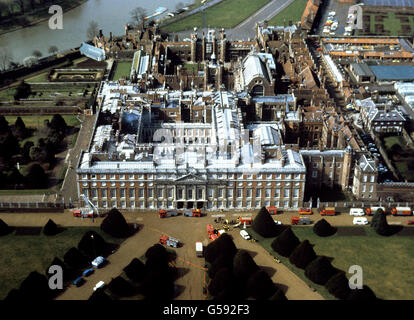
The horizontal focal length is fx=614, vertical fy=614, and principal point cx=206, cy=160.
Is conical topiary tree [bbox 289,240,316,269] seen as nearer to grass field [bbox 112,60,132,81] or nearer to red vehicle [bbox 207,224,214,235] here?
red vehicle [bbox 207,224,214,235]

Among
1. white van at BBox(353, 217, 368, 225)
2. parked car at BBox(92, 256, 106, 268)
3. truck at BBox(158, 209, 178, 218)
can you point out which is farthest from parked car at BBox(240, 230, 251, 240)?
parked car at BBox(92, 256, 106, 268)

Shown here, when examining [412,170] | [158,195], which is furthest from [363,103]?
[158,195]

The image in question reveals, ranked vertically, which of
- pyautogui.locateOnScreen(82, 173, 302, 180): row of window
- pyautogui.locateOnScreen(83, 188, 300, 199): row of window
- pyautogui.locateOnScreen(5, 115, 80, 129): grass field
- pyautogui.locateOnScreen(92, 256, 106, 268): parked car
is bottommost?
pyautogui.locateOnScreen(92, 256, 106, 268): parked car

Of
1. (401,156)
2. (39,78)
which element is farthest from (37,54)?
(401,156)

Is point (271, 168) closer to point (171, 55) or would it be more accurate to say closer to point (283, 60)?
point (283, 60)

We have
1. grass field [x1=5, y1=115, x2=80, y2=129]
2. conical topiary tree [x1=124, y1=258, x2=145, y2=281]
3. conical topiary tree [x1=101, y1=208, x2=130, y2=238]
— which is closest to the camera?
conical topiary tree [x1=124, y1=258, x2=145, y2=281]

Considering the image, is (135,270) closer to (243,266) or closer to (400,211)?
(243,266)
